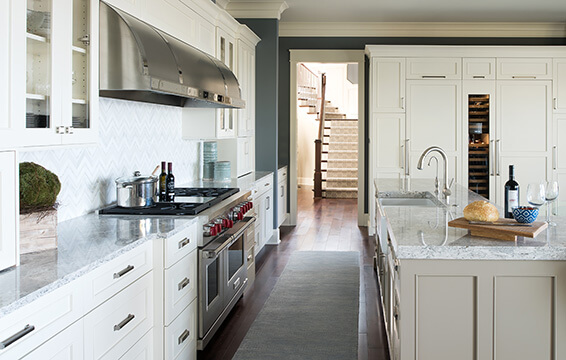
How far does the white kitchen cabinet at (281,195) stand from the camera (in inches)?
280

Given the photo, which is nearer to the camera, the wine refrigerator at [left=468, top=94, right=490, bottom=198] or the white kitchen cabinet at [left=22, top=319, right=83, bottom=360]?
the white kitchen cabinet at [left=22, top=319, right=83, bottom=360]

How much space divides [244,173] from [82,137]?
3.65 m

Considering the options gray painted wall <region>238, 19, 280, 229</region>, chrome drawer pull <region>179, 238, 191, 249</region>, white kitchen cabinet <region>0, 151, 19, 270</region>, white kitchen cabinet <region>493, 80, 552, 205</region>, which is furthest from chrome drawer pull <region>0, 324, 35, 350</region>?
white kitchen cabinet <region>493, 80, 552, 205</region>

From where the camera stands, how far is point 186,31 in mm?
3998

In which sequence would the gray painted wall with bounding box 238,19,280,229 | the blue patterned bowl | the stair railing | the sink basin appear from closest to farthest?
the blue patterned bowl → the sink basin → the gray painted wall with bounding box 238,19,280,229 → the stair railing

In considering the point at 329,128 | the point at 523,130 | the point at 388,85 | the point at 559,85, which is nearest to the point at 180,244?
the point at 388,85

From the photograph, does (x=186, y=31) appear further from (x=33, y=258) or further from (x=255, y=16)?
(x=255, y=16)

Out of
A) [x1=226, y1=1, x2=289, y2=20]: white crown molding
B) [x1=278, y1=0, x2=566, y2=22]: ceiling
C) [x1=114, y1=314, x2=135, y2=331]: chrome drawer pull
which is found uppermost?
[x1=278, y1=0, x2=566, y2=22]: ceiling

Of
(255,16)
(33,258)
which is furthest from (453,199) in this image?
(255,16)

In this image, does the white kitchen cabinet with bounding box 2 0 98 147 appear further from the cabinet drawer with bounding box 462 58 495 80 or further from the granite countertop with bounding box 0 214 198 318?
the cabinet drawer with bounding box 462 58 495 80

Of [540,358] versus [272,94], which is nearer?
[540,358]

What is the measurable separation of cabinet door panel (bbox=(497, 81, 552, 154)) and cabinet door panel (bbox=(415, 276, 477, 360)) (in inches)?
210

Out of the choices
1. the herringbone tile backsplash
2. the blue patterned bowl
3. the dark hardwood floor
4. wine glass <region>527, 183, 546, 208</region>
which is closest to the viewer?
the blue patterned bowl

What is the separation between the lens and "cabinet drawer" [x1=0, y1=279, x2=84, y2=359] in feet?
5.04
